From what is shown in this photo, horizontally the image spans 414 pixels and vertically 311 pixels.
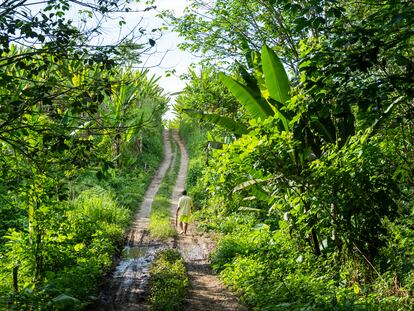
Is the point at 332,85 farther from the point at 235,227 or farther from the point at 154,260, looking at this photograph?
the point at 235,227

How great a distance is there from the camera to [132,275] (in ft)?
30.2

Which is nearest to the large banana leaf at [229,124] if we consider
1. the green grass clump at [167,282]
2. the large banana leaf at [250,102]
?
the large banana leaf at [250,102]

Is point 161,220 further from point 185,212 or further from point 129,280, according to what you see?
point 129,280

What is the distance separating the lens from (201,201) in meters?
17.5

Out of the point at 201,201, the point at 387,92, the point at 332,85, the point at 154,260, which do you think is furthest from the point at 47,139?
the point at 201,201

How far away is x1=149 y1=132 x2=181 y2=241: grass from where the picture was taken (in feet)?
43.3

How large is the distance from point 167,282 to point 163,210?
9.04 meters

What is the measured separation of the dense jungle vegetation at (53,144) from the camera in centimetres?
452

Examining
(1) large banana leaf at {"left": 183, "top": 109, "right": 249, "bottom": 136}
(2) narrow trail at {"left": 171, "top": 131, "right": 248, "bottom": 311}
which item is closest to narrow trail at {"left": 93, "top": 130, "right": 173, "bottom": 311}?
(2) narrow trail at {"left": 171, "top": 131, "right": 248, "bottom": 311}

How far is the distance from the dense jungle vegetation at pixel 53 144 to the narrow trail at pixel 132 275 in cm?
28

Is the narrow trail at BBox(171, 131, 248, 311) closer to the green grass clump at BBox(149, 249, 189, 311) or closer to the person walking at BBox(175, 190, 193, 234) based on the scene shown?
the green grass clump at BBox(149, 249, 189, 311)

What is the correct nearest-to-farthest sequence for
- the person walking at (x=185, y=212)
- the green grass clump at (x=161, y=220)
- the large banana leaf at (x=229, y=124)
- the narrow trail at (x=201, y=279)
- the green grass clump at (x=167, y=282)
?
the green grass clump at (x=167, y=282) → the narrow trail at (x=201, y=279) → the large banana leaf at (x=229, y=124) → the green grass clump at (x=161, y=220) → the person walking at (x=185, y=212)

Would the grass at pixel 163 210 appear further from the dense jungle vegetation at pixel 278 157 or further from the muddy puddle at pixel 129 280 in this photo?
the dense jungle vegetation at pixel 278 157

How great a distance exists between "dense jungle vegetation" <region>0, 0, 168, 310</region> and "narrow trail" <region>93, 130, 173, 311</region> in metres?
0.28
